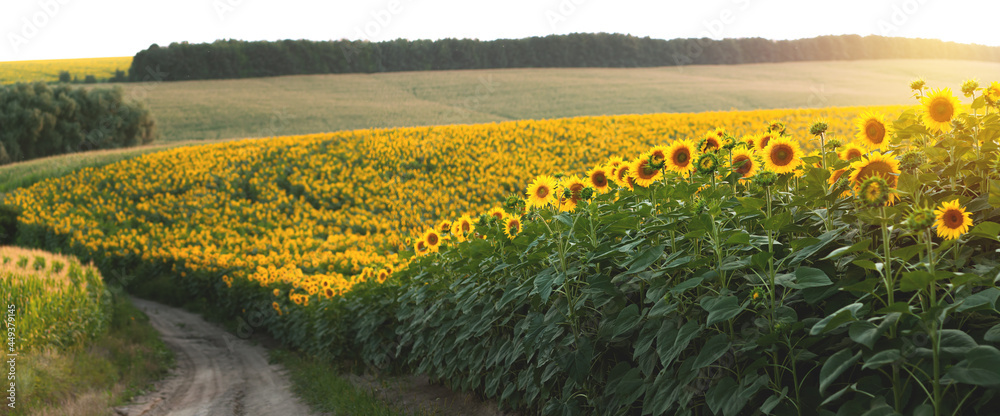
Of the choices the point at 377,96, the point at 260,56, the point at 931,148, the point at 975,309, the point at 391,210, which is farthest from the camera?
the point at 260,56

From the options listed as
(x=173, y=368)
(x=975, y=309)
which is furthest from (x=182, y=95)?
(x=975, y=309)

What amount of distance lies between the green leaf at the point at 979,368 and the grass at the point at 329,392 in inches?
173

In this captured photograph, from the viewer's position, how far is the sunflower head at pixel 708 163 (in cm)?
297

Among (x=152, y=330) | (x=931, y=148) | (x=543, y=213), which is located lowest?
(x=152, y=330)

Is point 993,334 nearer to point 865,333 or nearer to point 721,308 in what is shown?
point 865,333

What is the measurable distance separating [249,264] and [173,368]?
4.30m

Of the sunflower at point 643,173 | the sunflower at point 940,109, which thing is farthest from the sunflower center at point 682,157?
the sunflower at point 940,109

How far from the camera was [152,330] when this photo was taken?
13523 mm

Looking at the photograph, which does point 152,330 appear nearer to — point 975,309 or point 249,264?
point 249,264

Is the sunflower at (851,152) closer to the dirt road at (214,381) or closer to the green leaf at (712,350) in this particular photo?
the green leaf at (712,350)

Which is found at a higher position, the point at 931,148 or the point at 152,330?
the point at 931,148

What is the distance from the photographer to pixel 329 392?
25.7ft

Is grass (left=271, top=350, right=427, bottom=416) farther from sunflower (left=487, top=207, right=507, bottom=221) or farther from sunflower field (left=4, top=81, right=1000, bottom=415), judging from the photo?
sunflower (left=487, top=207, right=507, bottom=221)

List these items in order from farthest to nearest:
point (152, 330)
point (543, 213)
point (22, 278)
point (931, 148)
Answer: point (152, 330) < point (22, 278) < point (543, 213) < point (931, 148)
